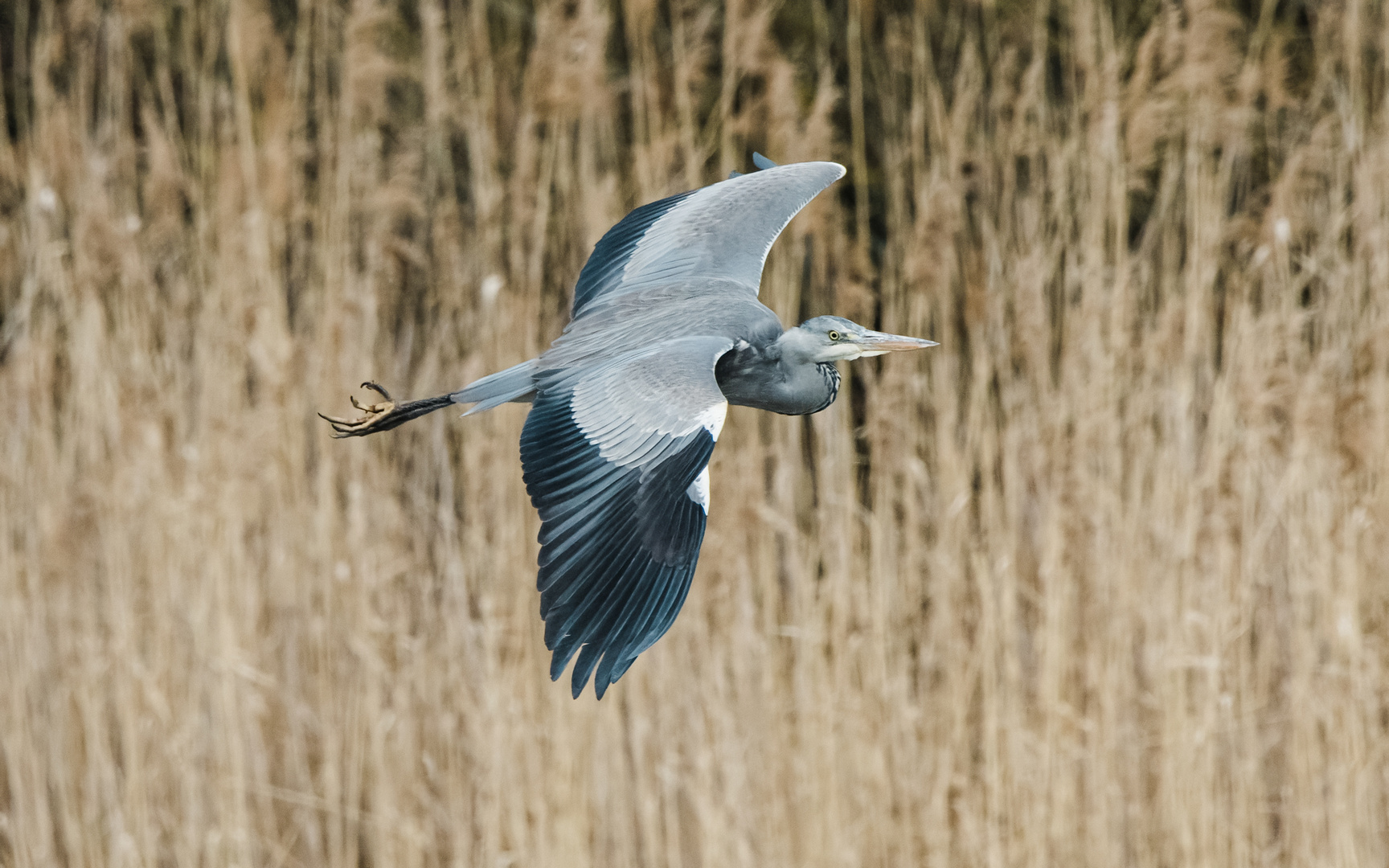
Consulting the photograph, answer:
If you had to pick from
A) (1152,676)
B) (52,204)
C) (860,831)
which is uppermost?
(52,204)

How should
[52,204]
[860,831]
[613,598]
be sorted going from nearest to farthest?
1. [613,598]
2. [860,831]
3. [52,204]

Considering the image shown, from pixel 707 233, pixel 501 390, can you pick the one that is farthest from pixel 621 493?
pixel 707 233

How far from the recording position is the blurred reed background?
2.41 m

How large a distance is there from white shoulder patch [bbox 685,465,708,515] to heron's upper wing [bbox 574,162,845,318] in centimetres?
55

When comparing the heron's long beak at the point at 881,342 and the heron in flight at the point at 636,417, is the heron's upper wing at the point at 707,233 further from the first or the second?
the heron's long beak at the point at 881,342

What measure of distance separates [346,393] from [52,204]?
73 centimetres

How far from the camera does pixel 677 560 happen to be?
61.4 inches

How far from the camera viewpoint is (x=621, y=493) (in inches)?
62.7

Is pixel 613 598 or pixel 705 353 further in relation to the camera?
pixel 705 353

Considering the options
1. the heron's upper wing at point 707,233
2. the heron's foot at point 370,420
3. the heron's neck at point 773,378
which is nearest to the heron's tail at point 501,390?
the heron's foot at point 370,420

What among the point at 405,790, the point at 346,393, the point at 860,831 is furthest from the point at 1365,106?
the point at 405,790

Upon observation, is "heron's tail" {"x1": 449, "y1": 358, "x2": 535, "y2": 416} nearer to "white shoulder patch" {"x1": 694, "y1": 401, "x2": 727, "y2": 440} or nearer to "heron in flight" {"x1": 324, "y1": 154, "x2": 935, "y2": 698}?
"heron in flight" {"x1": 324, "y1": 154, "x2": 935, "y2": 698}

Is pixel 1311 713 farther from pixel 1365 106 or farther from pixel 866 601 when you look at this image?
pixel 1365 106

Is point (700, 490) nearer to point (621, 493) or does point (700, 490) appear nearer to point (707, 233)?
point (621, 493)
